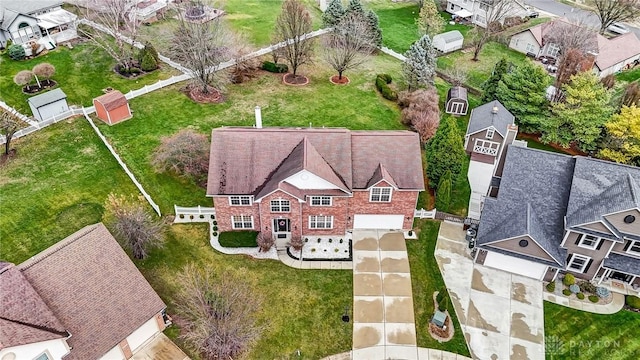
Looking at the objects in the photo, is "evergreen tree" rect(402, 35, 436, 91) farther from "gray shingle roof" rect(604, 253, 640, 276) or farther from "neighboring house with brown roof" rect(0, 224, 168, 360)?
"neighboring house with brown roof" rect(0, 224, 168, 360)

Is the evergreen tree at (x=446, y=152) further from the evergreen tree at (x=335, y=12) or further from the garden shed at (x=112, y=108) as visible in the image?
the evergreen tree at (x=335, y=12)

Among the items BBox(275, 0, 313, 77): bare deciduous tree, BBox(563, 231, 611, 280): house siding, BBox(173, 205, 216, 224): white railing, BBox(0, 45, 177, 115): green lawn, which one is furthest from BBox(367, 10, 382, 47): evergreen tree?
BBox(563, 231, 611, 280): house siding

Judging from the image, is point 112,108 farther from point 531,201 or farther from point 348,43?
point 531,201

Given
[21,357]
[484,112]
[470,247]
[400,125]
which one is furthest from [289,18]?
[21,357]

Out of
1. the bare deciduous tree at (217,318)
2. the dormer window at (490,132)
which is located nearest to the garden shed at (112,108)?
the bare deciduous tree at (217,318)

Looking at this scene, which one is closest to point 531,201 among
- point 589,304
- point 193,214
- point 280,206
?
point 589,304
